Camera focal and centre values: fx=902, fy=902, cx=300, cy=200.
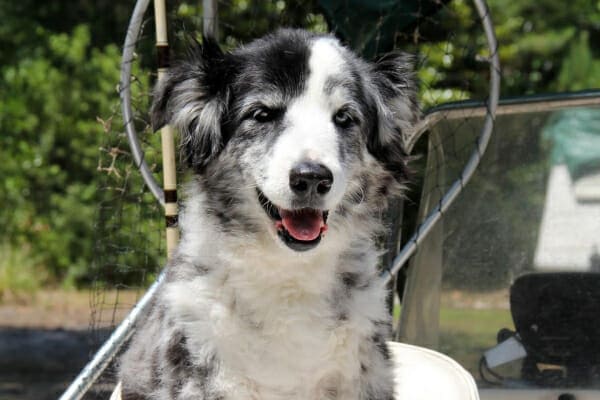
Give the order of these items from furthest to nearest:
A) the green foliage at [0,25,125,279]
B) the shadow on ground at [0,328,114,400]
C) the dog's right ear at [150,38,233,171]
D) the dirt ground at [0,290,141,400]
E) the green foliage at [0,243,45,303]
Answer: the green foliage at [0,25,125,279] < the green foliage at [0,243,45,303] < the dirt ground at [0,290,141,400] < the shadow on ground at [0,328,114,400] < the dog's right ear at [150,38,233,171]

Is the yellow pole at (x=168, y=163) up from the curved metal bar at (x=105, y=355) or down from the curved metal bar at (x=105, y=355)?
up

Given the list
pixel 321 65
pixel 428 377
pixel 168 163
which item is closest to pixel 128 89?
pixel 168 163

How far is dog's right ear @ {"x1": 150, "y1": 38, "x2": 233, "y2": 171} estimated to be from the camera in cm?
315

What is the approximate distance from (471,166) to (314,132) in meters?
1.31

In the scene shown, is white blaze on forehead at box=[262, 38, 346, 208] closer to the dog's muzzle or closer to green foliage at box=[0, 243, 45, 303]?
the dog's muzzle

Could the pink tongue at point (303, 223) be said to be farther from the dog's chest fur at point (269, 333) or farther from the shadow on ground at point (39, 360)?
the shadow on ground at point (39, 360)

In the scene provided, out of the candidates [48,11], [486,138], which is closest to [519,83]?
[48,11]

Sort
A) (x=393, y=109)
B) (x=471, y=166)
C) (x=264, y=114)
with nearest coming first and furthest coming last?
(x=264, y=114), (x=393, y=109), (x=471, y=166)

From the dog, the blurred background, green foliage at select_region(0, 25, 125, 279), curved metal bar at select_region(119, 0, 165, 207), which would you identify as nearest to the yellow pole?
curved metal bar at select_region(119, 0, 165, 207)

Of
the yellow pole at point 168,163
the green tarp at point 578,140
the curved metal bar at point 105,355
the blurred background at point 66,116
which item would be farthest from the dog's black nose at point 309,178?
the blurred background at point 66,116

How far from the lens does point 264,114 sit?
10.1 ft

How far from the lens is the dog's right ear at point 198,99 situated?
124 inches

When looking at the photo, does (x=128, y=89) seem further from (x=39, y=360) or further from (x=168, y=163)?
(x=39, y=360)

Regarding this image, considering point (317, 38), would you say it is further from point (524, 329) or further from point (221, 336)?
point (524, 329)
